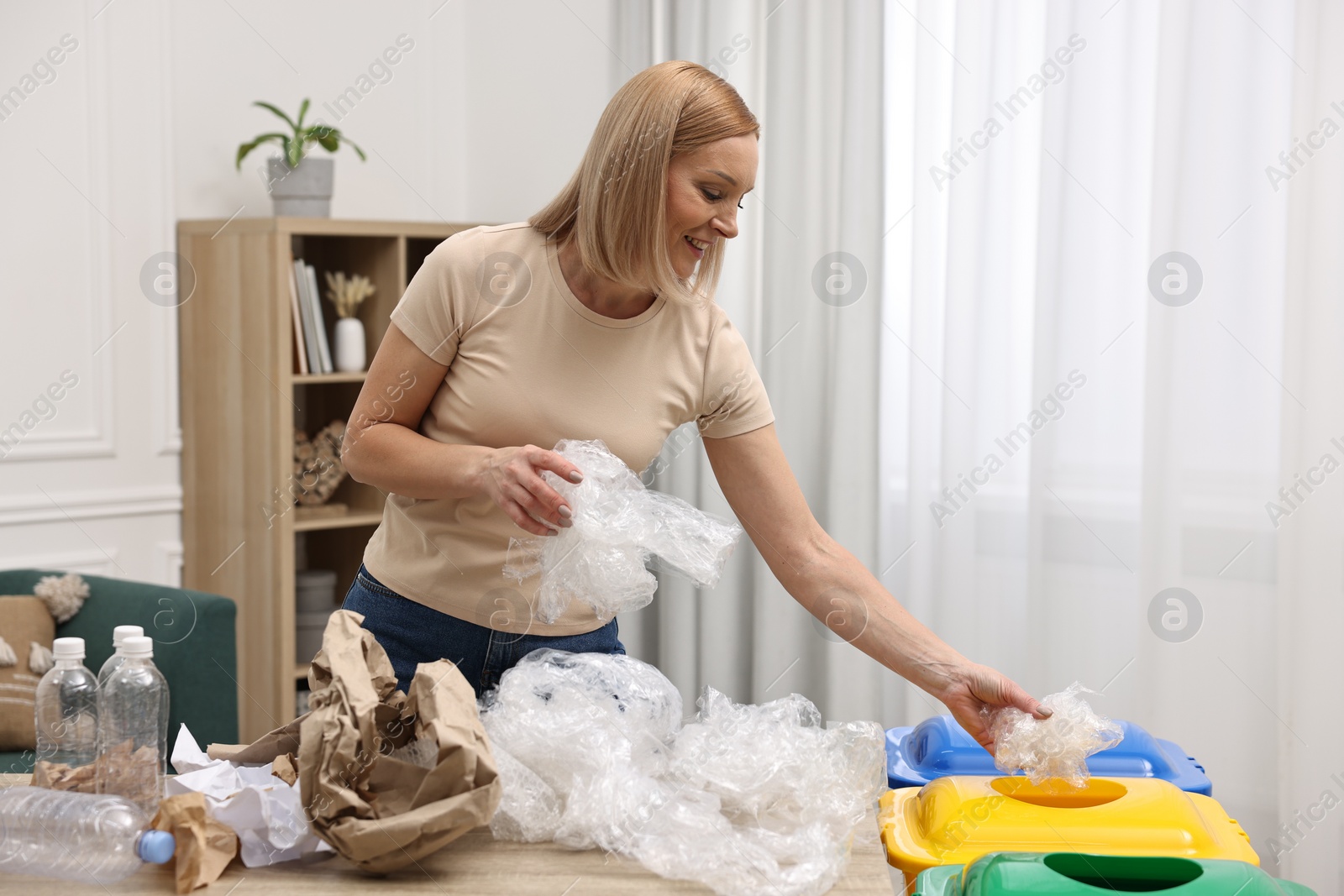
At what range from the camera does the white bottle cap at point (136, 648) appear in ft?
4.10

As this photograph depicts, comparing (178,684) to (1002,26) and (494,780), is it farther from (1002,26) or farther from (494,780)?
(1002,26)

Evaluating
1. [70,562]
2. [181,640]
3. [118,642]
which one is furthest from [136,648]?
[70,562]

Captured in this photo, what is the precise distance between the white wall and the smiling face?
222cm

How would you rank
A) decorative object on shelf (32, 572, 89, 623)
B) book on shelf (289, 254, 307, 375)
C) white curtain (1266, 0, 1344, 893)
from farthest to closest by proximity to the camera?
book on shelf (289, 254, 307, 375)
decorative object on shelf (32, 572, 89, 623)
white curtain (1266, 0, 1344, 893)

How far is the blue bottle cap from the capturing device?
1147 millimetres

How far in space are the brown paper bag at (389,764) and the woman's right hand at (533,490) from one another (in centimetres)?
20

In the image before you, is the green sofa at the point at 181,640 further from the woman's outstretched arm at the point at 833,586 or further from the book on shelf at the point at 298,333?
the woman's outstretched arm at the point at 833,586

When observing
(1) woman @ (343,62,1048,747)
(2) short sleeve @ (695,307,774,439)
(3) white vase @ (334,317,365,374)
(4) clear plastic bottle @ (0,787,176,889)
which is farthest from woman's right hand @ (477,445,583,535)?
(3) white vase @ (334,317,365,374)

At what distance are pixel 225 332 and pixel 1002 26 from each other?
88.8 inches

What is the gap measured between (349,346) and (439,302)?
1.94 m

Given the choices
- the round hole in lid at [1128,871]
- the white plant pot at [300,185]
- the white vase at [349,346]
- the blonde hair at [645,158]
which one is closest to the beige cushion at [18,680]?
the white vase at [349,346]

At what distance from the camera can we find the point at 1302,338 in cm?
235

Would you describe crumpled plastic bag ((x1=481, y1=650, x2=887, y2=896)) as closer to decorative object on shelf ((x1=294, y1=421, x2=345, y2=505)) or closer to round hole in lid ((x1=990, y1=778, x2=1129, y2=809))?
round hole in lid ((x1=990, y1=778, x2=1129, y2=809))

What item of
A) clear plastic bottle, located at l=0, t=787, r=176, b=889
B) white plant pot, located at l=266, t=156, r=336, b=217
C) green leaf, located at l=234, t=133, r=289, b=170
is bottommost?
clear plastic bottle, located at l=0, t=787, r=176, b=889
